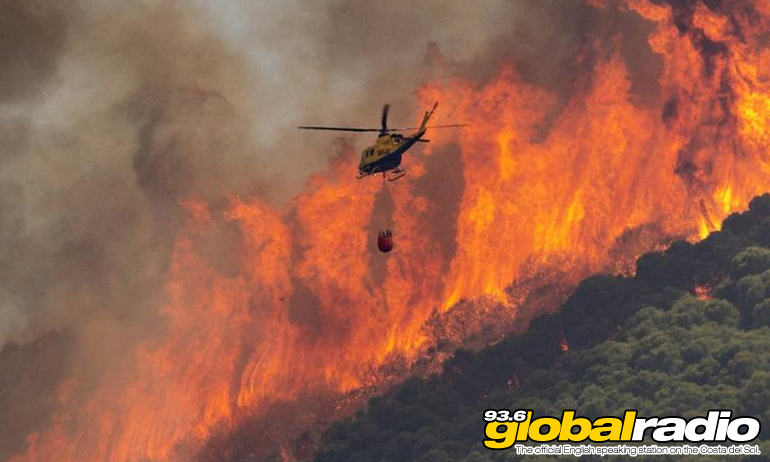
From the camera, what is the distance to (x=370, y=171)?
7869 inches

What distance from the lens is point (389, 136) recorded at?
199 metres

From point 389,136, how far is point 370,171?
4.26m
